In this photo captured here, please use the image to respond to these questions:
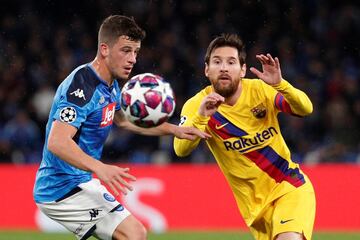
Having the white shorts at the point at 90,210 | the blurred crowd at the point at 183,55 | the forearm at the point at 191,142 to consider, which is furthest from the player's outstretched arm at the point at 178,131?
the blurred crowd at the point at 183,55

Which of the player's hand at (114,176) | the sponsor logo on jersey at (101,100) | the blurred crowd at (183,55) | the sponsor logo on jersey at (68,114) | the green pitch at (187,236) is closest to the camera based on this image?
the player's hand at (114,176)

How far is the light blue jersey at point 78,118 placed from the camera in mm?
6461

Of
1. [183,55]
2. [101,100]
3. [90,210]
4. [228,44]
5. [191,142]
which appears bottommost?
[90,210]

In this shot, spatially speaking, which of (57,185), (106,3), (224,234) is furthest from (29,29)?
(57,185)

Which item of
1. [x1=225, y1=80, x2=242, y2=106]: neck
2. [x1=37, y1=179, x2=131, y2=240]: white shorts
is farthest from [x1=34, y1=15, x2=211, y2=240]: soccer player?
[x1=225, y1=80, x2=242, y2=106]: neck

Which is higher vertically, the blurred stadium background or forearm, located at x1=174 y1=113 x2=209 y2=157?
the blurred stadium background

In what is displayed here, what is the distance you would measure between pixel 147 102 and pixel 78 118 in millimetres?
527

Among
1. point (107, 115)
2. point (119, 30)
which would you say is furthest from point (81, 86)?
point (119, 30)

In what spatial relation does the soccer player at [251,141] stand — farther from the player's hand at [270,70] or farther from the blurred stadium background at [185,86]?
the blurred stadium background at [185,86]

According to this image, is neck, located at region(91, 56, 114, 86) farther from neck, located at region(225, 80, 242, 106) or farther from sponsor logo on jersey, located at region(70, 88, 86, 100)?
neck, located at region(225, 80, 242, 106)

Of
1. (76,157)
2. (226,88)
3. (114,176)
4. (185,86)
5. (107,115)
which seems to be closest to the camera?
(114,176)

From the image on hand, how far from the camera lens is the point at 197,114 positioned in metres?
6.71

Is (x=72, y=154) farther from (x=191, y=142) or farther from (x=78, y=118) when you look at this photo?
(x=191, y=142)

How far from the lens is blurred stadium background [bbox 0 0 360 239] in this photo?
12922 millimetres
